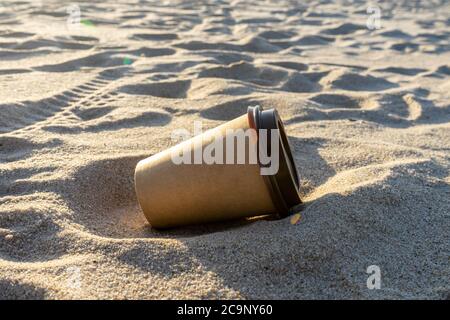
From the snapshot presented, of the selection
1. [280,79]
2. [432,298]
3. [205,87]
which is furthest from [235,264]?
[280,79]

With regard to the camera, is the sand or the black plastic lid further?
the black plastic lid

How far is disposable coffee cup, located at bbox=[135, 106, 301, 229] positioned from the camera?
5.49 ft

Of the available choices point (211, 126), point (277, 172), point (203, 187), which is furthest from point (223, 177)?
point (211, 126)

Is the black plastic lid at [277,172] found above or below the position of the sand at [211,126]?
above

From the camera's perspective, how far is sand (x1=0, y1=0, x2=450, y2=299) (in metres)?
1.54

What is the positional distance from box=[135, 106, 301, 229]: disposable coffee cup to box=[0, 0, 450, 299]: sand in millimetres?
76

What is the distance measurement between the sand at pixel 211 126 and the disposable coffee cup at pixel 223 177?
8cm

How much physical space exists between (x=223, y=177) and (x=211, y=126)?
1.15 m

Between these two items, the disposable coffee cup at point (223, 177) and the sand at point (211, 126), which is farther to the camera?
the disposable coffee cup at point (223, 177)

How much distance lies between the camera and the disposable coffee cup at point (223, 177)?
1675 millimetres

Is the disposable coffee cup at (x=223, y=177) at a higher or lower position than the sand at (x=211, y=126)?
higher

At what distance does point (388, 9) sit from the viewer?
823 centimetres

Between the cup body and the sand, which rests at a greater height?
the cup body
